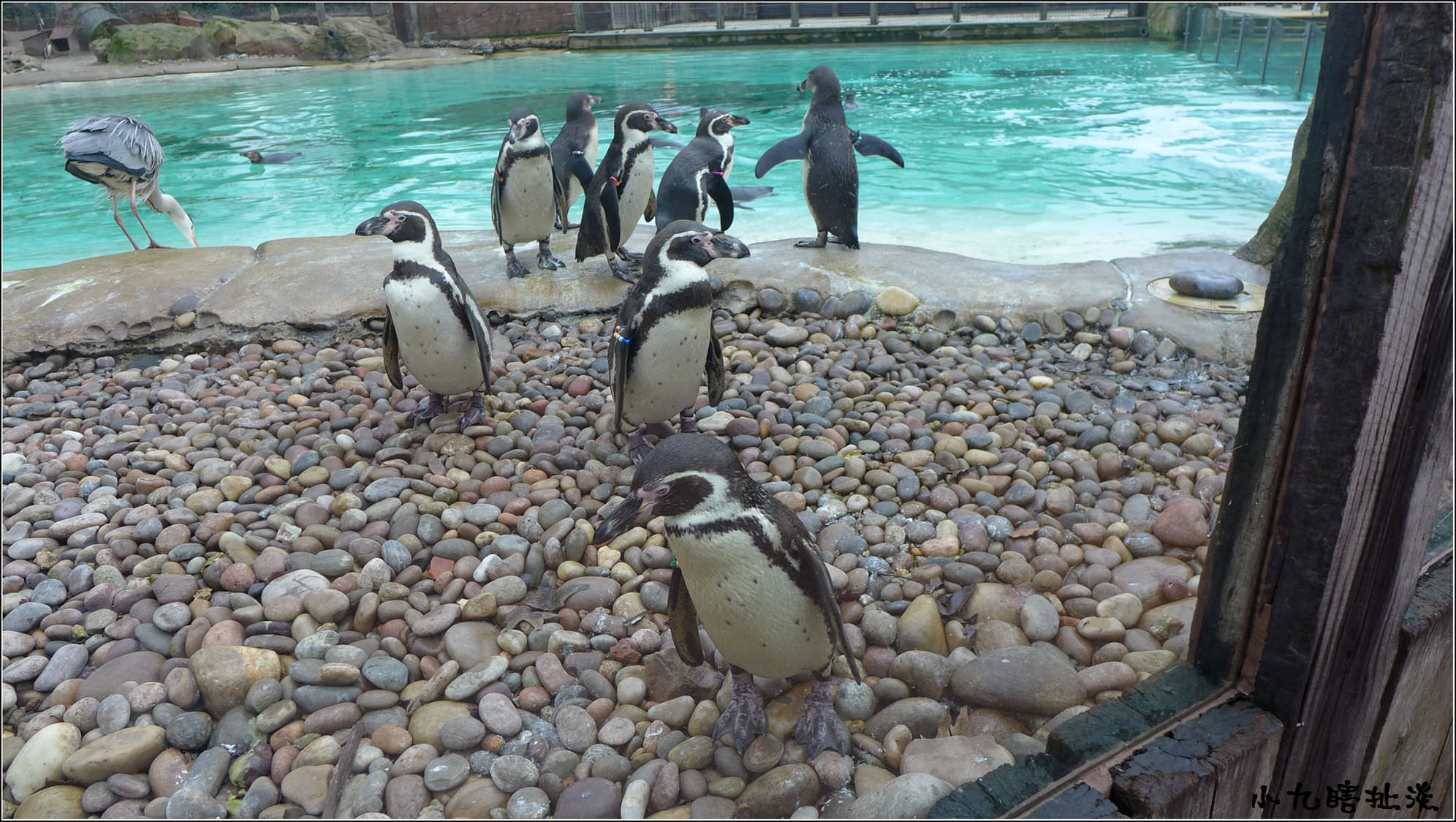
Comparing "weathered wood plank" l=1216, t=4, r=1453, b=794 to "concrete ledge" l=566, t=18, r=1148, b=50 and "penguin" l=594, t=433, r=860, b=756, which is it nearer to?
"penguin" l=594, t=433, r=860, b=756

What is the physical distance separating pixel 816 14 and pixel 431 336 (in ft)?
73.0

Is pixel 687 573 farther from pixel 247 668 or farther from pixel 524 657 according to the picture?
pixel 247 668

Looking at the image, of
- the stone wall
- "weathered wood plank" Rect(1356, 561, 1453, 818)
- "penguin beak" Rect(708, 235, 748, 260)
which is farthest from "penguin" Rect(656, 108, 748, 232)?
the stone wall

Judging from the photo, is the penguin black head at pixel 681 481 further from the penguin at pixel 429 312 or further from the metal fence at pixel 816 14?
the metal fence at pixel 816 14

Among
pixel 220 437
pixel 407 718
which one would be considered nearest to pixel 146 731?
pixel 407 718

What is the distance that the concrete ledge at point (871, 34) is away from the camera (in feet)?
62.6

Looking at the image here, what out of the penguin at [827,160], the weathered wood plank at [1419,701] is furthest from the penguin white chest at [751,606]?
the penguin at [827,160]

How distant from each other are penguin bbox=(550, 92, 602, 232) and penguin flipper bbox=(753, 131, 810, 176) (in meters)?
1.12

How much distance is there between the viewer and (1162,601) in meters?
2.29

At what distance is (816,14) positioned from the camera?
22906 mm

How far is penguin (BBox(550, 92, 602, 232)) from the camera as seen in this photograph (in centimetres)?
584

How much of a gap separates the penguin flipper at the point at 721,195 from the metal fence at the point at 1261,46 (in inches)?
238

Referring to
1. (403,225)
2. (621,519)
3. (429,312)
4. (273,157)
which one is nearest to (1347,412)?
(621,519)

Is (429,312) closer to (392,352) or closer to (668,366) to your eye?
(392,352)
